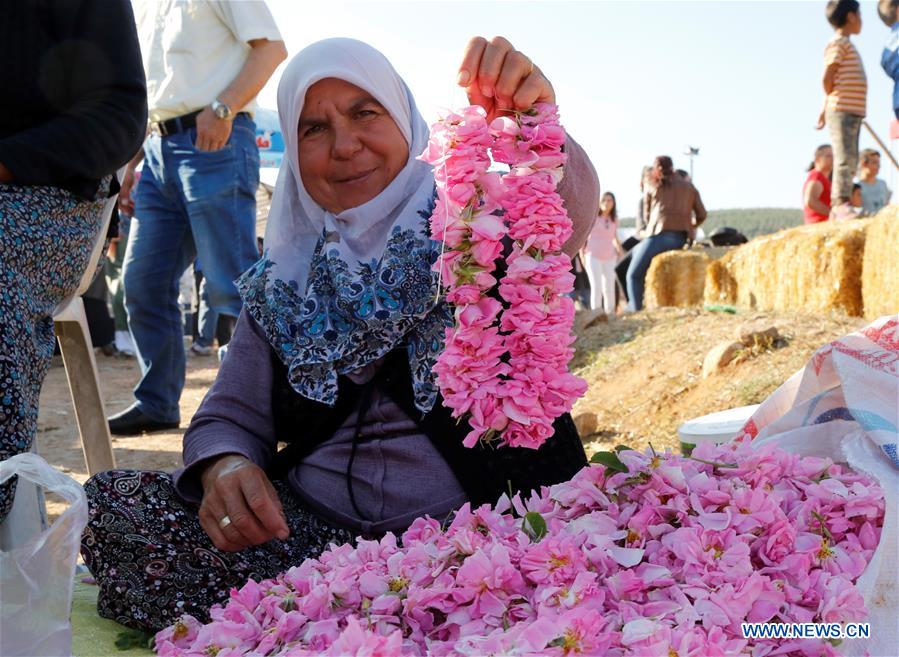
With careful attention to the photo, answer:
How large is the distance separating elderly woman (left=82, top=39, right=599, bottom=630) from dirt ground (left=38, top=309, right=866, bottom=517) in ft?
5.61

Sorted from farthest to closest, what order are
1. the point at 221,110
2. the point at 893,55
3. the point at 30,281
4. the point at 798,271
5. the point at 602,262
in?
the point at 602,262 → the point at 798,271 → the point at 893,55 → the point at 221,110 → the point at 30,281

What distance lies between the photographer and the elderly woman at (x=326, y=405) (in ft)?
6.79

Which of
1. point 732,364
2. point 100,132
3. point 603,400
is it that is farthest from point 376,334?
point 603,400

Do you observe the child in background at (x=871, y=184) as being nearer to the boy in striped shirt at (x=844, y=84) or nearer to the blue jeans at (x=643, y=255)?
the blue jeans at (x=643, y=255)

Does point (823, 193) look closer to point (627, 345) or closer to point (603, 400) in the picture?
point (627, 345)

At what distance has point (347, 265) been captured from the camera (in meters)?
2.21

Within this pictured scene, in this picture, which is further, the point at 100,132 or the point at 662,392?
the point at 662,392

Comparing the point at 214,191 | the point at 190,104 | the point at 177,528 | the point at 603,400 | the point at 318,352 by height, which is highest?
the point at 190,104

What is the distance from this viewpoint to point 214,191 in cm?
405

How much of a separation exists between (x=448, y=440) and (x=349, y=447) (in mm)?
268

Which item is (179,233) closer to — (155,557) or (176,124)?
(176,124)

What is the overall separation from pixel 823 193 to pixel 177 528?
901cm

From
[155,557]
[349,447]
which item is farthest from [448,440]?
[155,557]

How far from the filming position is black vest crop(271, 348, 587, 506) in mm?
2072
